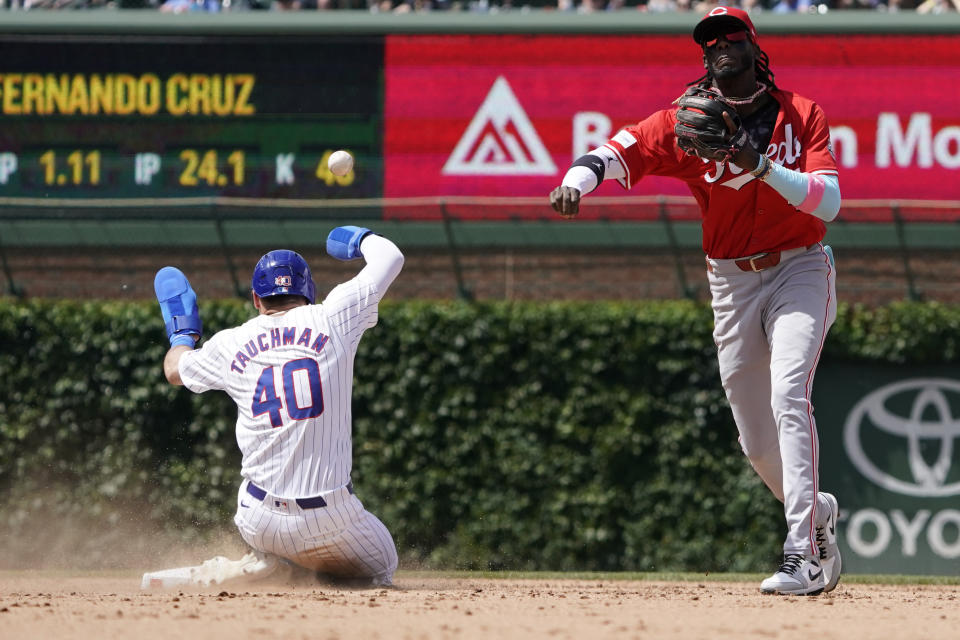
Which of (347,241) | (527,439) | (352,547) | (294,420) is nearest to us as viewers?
(294,420)

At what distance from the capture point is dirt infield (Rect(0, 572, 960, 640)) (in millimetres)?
3879

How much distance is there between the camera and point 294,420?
5188 mm

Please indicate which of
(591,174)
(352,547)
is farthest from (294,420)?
(591,174)

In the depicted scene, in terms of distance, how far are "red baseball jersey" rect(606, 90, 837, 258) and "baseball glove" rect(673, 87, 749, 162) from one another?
0.24 metres

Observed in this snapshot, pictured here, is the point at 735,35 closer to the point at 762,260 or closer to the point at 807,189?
the point at 807,189

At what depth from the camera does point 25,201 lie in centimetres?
1098

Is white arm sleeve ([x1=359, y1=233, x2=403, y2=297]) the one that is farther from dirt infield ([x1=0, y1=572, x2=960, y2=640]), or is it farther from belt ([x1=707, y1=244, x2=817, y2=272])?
belt ([x1=707, y1=244, x2=817, y2=272])

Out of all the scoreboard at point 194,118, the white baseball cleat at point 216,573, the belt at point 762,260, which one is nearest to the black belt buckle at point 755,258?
the belt at point 762,260

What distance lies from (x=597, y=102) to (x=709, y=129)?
6470 millimetres

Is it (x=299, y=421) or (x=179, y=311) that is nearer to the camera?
(x=299, y=421)

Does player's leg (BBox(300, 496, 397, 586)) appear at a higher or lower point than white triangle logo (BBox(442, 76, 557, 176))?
lower

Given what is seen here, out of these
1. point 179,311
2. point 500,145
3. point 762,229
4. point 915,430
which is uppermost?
point 500,145

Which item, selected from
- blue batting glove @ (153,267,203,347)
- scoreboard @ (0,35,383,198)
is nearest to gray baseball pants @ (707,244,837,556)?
blue batting glove @ (153,267,203,347)

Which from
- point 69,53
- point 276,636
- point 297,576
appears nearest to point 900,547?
point 297,576
